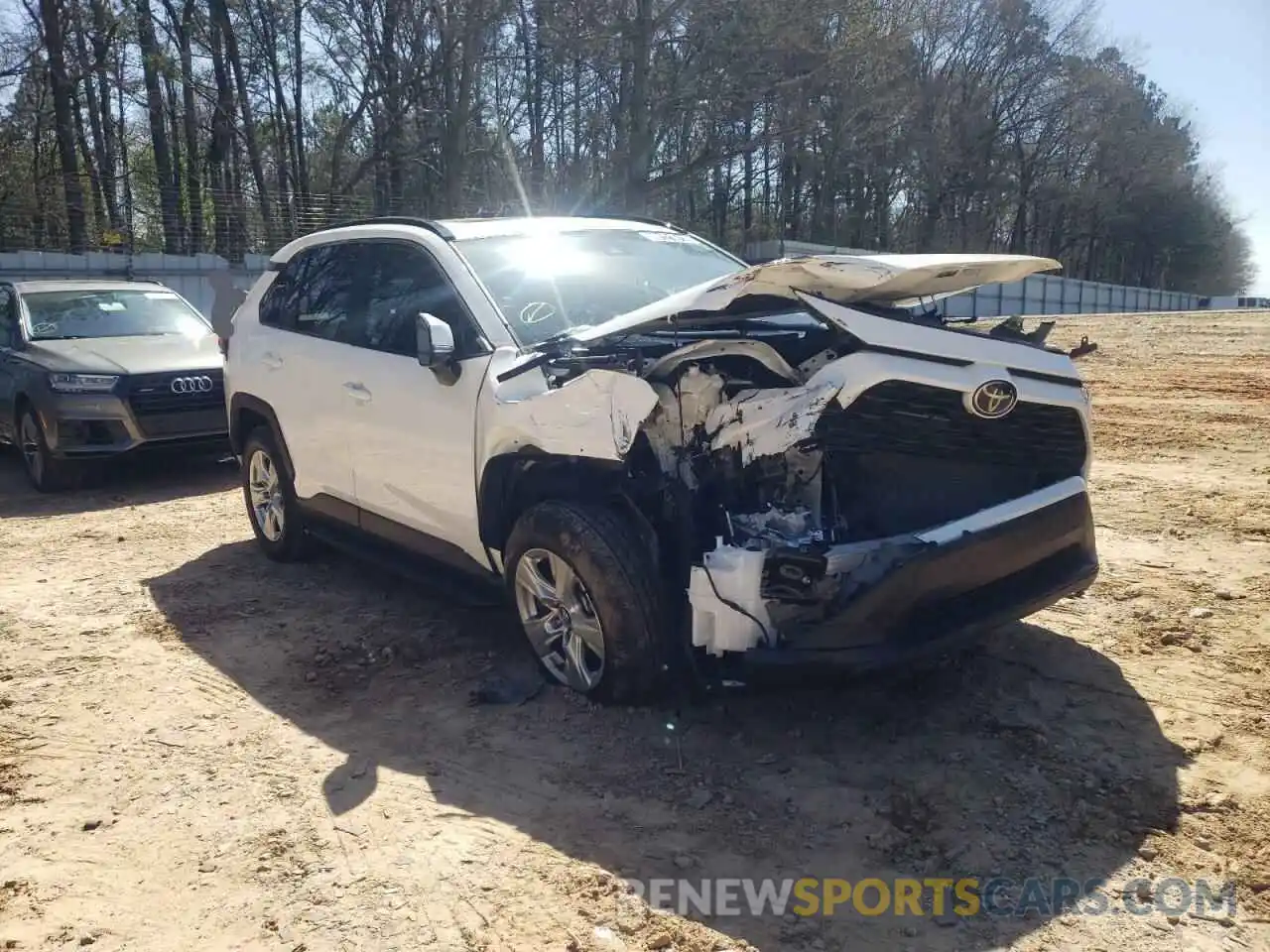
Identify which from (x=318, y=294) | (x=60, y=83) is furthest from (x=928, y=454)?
(x=60, y=83)

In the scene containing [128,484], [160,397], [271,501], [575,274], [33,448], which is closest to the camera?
[575,274]

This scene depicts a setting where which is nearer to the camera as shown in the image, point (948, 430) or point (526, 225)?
point (948, 430)

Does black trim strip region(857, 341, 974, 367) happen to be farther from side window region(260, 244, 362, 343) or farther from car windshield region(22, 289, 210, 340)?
car windshield region(22, 289, 210, 340)

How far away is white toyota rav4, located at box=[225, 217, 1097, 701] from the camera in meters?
3.17

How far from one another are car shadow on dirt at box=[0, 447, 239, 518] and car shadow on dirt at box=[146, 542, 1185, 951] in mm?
4071

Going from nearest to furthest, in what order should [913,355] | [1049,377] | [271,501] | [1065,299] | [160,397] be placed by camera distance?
[913,355], [1049,377], [271,501], [160,397], [1065,299]

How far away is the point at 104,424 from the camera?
816cm

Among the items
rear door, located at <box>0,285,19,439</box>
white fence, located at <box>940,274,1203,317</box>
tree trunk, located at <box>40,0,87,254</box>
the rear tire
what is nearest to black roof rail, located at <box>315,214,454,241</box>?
the rear tire

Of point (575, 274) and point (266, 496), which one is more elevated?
point (575, 274)

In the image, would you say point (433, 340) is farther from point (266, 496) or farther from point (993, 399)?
point (266, 496)

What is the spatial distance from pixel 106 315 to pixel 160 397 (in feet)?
5.28

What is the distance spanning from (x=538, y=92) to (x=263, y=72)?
779cm

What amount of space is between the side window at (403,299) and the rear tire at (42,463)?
15.5ft

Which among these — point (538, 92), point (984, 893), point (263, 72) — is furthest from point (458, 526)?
point (263, 72)
